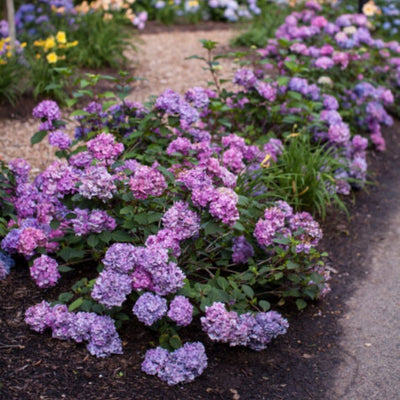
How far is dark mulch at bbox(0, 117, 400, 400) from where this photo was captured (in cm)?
229

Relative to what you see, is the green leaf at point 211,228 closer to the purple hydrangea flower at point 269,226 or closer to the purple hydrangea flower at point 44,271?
the purple hydrangea flower at point 269,226

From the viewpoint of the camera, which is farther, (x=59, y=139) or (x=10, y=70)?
→ (x=10, y=70)

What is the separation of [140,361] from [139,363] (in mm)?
13

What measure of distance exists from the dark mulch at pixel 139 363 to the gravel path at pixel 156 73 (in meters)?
1.61

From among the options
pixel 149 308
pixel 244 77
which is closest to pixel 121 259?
pixel 149 308

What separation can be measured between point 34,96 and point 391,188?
2988mm

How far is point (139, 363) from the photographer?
8.03ft

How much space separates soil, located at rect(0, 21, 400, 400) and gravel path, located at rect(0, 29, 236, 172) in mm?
1574

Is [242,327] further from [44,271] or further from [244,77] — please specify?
[244,77]

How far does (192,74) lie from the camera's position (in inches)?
246

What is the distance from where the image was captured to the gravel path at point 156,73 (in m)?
4.40

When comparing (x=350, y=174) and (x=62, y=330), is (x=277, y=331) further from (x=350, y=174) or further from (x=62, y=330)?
(x=350, y=174)

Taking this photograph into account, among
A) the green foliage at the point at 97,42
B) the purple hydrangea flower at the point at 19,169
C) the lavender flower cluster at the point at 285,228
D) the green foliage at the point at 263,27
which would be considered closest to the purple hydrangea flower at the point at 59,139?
the purple hydrangea flower at the point at 19,169

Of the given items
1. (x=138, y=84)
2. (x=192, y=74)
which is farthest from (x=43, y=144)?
(x=192, y=74)
